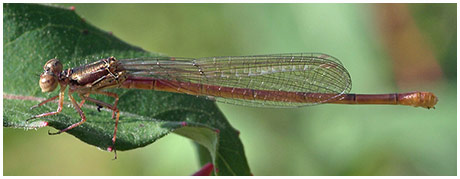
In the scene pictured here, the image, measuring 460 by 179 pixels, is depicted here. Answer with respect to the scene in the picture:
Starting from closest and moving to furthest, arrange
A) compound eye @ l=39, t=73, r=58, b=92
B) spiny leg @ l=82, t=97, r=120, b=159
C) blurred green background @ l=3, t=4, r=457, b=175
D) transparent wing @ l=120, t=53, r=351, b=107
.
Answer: spiny leg @ l=82, t=97, r=120, b=159 < compound eye @ l=39, t=73, r=58, b=92 < transparent wing @ l=120, t=53, r=351, b=107 < blurred green background @ l=3, t=4, r=457, b=175

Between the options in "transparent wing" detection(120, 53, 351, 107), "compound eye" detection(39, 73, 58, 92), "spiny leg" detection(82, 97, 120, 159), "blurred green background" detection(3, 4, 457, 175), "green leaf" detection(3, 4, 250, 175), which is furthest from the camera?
"blurred green background" detection(3, 4, 457, 175)

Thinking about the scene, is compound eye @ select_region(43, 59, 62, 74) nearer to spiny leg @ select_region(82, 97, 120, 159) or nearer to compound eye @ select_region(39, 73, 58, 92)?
compound eye @ select_region(39, 73, 58, 92)

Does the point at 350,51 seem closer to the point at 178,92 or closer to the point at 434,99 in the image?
the point at 434,99

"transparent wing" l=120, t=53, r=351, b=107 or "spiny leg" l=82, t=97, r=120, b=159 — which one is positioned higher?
"transparent wing" l=120, t=53, r=351, b=107

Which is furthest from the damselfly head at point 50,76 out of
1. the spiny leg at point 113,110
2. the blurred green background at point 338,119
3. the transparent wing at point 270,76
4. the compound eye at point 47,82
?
the blurred green background at point 338,119

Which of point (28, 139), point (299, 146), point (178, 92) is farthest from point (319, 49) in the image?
point (28, 139)

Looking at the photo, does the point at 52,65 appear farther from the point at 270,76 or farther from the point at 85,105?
the point at 270,76

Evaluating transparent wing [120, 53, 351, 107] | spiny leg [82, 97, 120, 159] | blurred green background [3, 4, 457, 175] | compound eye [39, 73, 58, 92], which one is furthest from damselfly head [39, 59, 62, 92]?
blurred green background [3, 4, 457, 175]

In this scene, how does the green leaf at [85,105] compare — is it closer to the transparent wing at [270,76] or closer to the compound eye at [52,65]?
the compound eye at [52,65]
